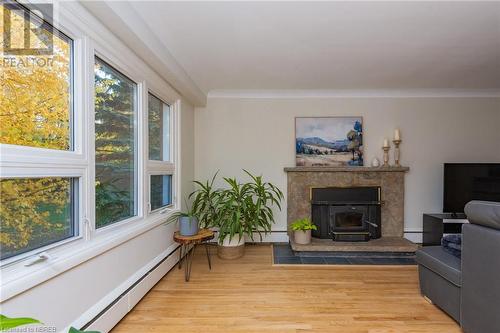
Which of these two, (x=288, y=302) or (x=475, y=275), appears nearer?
(x=475, y=275)

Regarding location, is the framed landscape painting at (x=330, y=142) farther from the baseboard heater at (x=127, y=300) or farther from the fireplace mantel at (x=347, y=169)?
the baseboard heater at (x=127, y=300)

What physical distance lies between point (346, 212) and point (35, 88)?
12.0 feet

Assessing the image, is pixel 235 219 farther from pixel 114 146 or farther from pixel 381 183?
pixel 381 183

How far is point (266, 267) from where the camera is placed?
9.86 ft

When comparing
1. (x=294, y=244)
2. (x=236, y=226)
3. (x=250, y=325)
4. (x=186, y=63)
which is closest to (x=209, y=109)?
(x=186, y=63)

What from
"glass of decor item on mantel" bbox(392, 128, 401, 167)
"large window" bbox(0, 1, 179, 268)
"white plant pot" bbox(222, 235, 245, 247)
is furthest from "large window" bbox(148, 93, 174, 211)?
"glass of decor item on mantel" bbox(392, 128, 401, 167)

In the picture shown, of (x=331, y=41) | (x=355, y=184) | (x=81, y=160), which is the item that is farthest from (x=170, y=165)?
(x=355, y=184)

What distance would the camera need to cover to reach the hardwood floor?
1.88 metres

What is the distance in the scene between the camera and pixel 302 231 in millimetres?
3506

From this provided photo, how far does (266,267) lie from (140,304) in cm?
141

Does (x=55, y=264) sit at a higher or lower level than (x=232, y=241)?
higher

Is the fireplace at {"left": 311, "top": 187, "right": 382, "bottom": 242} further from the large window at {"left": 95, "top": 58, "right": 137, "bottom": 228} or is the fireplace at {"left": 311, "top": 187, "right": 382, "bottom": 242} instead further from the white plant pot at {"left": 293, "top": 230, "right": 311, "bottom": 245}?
the large window at {"left": 95, "top": 58, "right": 137, "bottom": 228}

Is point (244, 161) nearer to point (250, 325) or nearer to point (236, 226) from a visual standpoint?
point (236, 226)

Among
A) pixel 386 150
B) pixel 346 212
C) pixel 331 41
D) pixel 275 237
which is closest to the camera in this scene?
pixel 331 41
